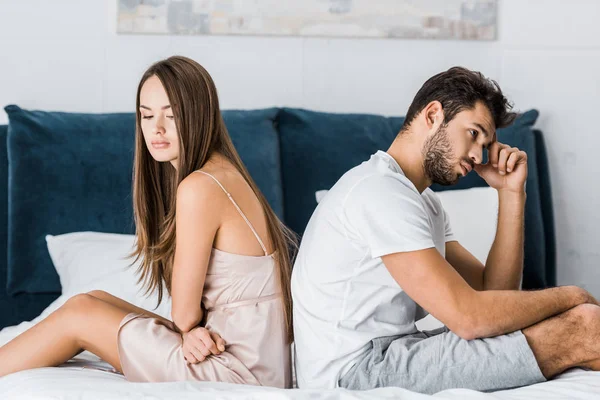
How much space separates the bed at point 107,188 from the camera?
2504mm

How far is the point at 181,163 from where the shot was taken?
183 centimetres

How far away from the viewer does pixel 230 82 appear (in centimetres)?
301

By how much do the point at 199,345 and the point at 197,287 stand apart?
5.2 inches

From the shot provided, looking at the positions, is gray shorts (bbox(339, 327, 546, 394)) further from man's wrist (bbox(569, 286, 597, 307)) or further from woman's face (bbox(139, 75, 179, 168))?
woman's face (bbox(139, 75, 179, 168))

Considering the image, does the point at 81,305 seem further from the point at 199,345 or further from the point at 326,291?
the point at 326,291

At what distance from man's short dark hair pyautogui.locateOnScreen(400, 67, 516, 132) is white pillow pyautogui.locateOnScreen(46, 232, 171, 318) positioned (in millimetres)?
982

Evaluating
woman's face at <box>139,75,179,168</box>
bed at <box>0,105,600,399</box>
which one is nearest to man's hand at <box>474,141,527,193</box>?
bed at <box>0,105,600,399</box>

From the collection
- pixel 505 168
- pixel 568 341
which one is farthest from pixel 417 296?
pixel 505 168

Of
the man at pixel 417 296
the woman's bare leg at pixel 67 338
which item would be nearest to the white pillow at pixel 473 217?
the man at pixel 417 296

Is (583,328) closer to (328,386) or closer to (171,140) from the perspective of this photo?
(328,386)

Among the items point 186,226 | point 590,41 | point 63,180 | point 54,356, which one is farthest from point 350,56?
point 54,356

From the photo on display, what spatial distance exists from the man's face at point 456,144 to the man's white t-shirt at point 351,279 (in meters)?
0.10

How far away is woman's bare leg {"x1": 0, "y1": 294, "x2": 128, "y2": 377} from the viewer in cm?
176

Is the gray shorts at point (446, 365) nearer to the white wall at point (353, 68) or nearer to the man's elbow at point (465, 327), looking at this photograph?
the man's elbow at point (465, 327)
